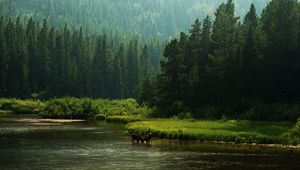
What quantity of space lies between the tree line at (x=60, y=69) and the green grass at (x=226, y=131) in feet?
320

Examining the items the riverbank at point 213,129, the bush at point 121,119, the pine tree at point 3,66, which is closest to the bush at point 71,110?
the riverbank at point 213,129

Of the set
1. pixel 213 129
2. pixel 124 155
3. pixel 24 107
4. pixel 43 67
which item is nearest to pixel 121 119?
pixel 213 129

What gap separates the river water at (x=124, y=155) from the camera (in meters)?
41.8

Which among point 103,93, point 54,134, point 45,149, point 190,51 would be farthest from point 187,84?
point 103,93

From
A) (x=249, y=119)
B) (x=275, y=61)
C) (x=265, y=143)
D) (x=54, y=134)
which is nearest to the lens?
(x=265, y=143)

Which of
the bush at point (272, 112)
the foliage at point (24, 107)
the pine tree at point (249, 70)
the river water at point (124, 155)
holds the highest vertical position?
the pine tree at point (249, 70)

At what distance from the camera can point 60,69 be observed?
182 meters

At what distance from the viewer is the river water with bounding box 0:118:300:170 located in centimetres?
4184

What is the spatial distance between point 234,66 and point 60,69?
9958cm

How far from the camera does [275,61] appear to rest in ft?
292

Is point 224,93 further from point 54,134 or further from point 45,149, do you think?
point 45,149

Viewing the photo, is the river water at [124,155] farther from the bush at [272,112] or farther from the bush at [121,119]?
the bush at [121,119]

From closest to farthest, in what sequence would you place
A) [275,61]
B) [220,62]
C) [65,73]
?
[275,61] → [220,62] → [65,73]

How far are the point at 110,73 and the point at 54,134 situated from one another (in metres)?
118
